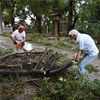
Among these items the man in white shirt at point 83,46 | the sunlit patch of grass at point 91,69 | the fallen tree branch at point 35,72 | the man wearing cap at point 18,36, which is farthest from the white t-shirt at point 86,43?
the man wearing cap at point 18,36

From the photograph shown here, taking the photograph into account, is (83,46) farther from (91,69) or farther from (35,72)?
(91,69)

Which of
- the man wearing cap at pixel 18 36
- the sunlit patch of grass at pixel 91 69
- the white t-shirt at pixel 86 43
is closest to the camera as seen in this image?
the white t-shirt at pixel 86 43

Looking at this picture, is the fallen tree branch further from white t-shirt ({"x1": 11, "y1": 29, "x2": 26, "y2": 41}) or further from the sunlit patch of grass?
white t-shirt ({"x1": 11, "y1": 29, "x2": 26, "y2": 41})

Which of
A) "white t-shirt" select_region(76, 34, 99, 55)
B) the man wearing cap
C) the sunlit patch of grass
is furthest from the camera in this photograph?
the man wearing cap

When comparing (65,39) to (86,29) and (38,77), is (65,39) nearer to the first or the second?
(86,29)

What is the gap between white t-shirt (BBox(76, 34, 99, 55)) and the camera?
756cm

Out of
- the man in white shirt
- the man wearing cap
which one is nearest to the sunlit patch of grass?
the man in white shirt

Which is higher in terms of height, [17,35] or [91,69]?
[17,35]

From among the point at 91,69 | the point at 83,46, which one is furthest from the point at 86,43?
the point at 91,69

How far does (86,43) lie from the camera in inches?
305

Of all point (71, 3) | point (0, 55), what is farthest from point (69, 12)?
point (0, 55)

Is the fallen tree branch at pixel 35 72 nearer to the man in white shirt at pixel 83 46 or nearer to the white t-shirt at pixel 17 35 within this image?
the man in white shirt at pixel 83 46

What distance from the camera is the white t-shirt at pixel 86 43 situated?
756 centimetres

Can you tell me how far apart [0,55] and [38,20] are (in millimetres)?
14107
